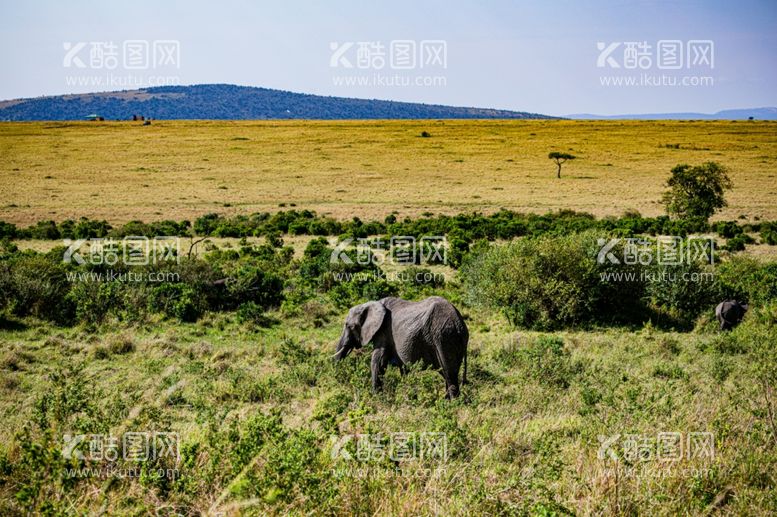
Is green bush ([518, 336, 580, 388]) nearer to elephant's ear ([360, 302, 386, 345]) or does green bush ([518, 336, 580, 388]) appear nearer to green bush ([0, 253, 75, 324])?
elephant's ear ([360, 302, 386, 345])

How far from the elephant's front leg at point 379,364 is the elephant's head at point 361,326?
0.27 m

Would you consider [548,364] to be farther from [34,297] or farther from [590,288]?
[34,297]

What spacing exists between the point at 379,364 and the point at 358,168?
60369mm

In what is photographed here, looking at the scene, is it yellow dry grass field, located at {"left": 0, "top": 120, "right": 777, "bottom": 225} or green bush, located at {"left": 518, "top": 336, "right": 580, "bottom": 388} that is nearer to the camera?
green bush, located at {"left": 518, "top": 336, "right": 580, "bottom": 388}

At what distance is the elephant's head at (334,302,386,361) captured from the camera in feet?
34.3

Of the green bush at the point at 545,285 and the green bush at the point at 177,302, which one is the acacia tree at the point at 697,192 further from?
the green bush at the point at 177,302

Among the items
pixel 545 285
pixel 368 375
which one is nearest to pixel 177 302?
pixel 368 375

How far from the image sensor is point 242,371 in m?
11.4

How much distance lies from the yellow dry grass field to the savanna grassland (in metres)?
1.25

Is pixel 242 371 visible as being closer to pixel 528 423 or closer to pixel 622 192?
pixel 528 423

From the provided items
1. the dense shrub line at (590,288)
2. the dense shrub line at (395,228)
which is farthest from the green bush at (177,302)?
the dense shrub line at (395,228)

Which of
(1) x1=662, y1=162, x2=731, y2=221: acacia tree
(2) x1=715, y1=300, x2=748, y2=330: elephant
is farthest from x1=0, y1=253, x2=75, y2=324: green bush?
(1) x1=662, y1=162, x2=731, y2=221: acacia tree

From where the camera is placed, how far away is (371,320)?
34.7ft

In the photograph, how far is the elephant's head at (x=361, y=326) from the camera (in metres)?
10.4
